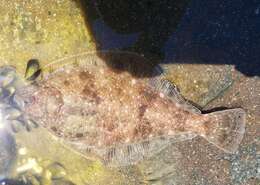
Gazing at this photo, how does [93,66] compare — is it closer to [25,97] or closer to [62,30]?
[62,30]

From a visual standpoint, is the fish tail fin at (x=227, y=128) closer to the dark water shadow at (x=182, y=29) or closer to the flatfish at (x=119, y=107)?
the flatfish at (x=119, y=107)

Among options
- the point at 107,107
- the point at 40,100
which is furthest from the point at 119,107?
the point at 40,100

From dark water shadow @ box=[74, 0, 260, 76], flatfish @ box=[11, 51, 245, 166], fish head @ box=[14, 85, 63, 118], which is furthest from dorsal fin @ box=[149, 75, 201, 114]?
fish head @ box=[14, 85, 63, 118]

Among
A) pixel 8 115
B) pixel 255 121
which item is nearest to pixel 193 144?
pixel 255 121

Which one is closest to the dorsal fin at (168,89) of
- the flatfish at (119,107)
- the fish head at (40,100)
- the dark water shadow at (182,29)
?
the flatfish at (119,107)

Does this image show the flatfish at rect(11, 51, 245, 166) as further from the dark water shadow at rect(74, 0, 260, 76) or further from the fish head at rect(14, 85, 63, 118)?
the dark water shadow at rect(74, 0, 260, 76)

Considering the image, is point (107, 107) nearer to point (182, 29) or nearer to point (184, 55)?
point (184, 55)
